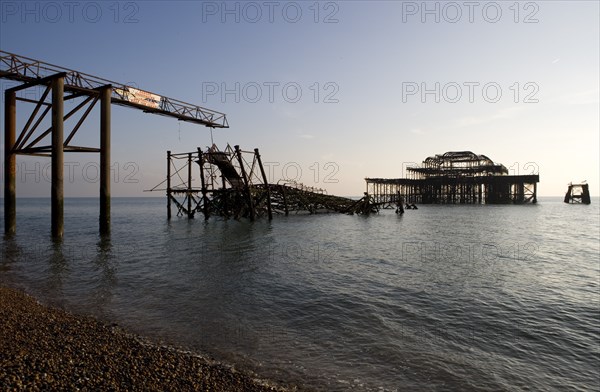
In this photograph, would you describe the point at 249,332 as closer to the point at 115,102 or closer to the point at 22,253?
the point at 22,253

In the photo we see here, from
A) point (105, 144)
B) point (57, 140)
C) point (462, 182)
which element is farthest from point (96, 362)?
point (462, 182)

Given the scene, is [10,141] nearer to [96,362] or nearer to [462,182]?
[96,362]

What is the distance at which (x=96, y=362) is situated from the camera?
16.7 feet

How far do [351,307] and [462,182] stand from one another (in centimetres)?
8330

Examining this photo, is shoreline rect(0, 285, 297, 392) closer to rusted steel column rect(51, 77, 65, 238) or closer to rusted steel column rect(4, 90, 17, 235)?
rusted steel column rect(51, 77, 65, 238)

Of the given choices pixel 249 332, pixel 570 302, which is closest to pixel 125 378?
pixel 249 332

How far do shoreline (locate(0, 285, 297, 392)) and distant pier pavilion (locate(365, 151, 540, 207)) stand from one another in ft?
270

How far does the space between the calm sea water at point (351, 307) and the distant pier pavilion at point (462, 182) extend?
69427mm

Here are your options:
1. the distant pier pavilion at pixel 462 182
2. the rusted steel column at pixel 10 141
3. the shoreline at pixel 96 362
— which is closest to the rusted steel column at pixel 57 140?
the rusted steel column at pixel 10 141

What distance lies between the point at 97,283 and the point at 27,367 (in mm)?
7070

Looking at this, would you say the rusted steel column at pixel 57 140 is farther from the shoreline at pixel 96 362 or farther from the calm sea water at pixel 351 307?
the shoreline at pixel 96 362

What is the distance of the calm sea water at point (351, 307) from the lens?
20.1ft

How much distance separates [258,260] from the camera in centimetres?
1595

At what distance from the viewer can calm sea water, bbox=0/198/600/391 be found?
6117 millimetres
